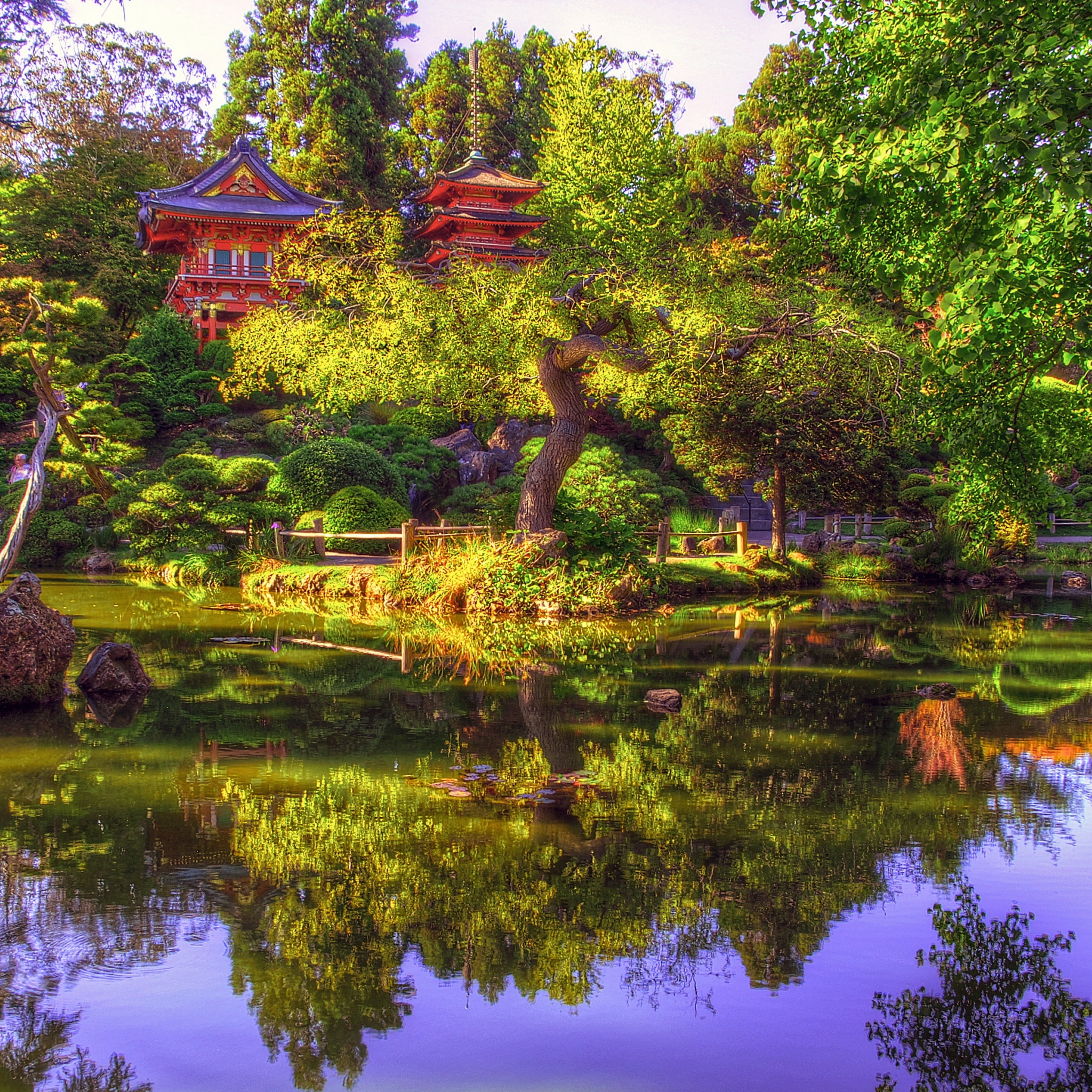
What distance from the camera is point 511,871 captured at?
177 inches

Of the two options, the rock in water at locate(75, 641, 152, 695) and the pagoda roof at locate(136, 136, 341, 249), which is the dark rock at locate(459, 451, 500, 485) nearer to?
the pagoda roof at locate(136, 136, 341, 249)

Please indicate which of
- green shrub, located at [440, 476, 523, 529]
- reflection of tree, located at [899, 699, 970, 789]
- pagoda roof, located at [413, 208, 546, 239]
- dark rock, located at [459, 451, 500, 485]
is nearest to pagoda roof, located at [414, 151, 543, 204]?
pagoda roof, located at [413, 208, 546, 239]

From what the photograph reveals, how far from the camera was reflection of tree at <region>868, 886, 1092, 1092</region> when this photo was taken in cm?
308

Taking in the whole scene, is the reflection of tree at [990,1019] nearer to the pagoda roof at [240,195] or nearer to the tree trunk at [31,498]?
the tree trunk at [31,498]

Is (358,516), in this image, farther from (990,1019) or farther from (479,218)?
(990,1019)

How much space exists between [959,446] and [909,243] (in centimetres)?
128

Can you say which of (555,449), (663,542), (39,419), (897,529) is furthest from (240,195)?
(897,529)

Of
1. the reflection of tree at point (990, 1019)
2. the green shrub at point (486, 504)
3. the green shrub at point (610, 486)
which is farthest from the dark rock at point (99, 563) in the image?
the reflection of tree at point (990, 1019)

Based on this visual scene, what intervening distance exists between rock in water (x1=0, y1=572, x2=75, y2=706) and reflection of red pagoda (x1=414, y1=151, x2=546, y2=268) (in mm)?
21373

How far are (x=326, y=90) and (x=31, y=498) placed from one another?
1057 inches

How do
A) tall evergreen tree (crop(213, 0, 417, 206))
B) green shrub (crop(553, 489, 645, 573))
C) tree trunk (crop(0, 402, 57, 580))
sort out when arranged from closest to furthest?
tree trunk (crop(0, 402, 57, 580)) < green shrub (crop(553, 489, 645, 573)) < tall evergreen tree (crop(213, 0, 417, 206))

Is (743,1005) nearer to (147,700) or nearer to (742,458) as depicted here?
(147,700)

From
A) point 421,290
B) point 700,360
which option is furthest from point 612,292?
point 421,290

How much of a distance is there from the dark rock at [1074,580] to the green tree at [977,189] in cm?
1523
